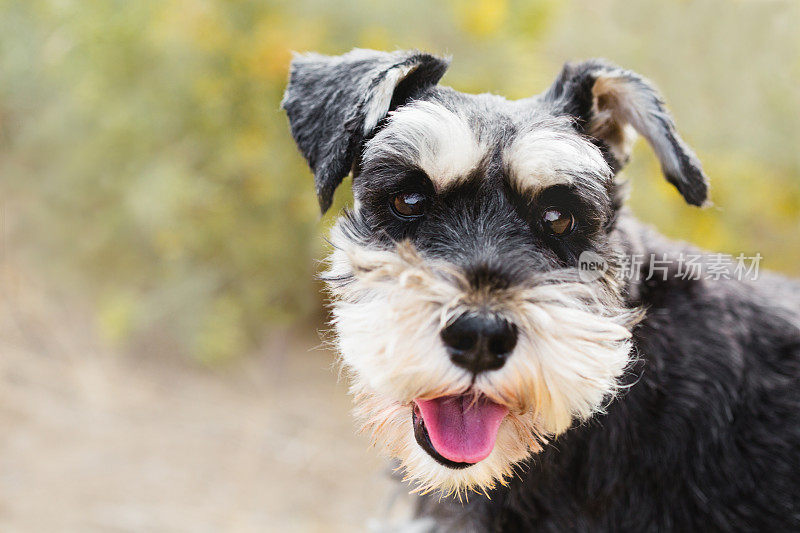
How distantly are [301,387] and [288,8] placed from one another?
121 inches

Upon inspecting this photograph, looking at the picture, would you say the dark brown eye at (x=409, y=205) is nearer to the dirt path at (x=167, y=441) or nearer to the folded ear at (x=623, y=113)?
the folded ear at (x=623, y=113)

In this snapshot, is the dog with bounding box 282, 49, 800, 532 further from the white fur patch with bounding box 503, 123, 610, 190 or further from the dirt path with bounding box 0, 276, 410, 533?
the dirt path with bounding box 0, 276, 410, 533

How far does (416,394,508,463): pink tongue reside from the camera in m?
2.27

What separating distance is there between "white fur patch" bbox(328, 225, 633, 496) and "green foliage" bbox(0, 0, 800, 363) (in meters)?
2.55

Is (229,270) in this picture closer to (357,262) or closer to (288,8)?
(288,8)

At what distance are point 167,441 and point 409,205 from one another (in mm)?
3622

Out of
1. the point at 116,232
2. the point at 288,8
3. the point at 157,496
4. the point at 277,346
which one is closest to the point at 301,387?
the point at 277,346

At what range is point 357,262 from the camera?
2.43m

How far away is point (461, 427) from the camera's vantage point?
2.29m

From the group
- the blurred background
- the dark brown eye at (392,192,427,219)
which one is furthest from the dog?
the blurred background

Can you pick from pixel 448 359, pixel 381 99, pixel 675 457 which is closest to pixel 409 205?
pixel 381 99

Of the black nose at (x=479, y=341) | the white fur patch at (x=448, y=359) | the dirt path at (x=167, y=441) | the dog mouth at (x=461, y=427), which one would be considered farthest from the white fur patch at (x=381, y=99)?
the dirt path at (x=167, y=441)

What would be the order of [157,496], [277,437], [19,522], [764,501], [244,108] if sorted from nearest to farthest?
[764,501] → [19,522] → [157,496] → [244,108] → [277,437]

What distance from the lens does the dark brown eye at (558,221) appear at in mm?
2490
